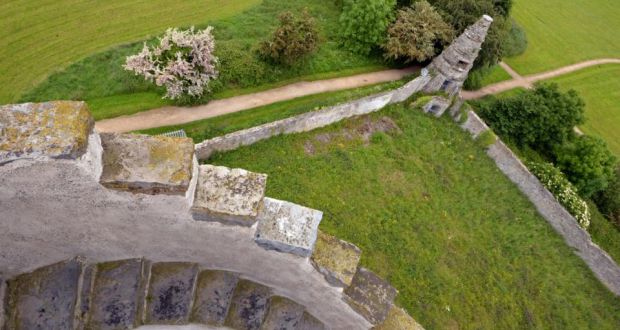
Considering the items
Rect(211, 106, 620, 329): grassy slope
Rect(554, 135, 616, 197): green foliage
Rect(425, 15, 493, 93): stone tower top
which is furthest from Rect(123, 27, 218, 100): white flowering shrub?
Rect(554, 135, 616, 197): green foliage

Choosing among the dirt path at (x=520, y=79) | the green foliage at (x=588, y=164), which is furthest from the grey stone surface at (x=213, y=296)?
the green foliage at (x=588, y=164)

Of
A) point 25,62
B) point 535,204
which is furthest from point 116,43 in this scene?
point 535,204

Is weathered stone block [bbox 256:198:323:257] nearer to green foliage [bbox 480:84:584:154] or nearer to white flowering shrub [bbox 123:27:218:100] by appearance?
white flowering shrub [bbox 123:27:218:100]

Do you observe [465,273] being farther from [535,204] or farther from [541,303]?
[535,204]

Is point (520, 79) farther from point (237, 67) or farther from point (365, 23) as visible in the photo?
point (237, 67)

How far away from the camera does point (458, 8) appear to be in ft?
90.6

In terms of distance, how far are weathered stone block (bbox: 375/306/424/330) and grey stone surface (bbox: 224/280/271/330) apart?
2.63 metres

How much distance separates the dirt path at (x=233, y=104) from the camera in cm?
1997

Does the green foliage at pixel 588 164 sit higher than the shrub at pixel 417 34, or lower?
lower

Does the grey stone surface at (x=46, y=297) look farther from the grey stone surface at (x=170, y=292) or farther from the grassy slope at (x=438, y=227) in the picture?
the grassy slope at (x=438, y=227)

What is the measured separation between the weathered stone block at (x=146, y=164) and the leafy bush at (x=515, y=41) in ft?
→ 120

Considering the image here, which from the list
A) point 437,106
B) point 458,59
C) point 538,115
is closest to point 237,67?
point 437,106

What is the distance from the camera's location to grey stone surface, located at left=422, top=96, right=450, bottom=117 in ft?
82.4

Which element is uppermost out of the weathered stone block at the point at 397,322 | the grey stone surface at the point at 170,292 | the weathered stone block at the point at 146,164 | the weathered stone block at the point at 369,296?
the weathered stone block at the point at 146,164
